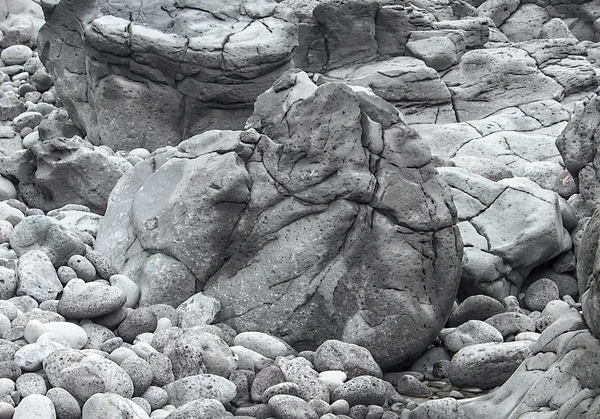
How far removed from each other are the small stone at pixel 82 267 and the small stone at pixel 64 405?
1.97 meters

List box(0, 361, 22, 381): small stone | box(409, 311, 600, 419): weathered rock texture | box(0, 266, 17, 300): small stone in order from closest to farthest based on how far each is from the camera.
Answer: box(409, 311, 600, 419): weathered rock texture < box(0, 361, 22, 381): small stone < box(0, 266, 17, 300): small stone

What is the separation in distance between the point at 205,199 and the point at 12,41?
9.27m

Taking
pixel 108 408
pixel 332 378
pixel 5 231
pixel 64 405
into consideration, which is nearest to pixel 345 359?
pixel 332 378

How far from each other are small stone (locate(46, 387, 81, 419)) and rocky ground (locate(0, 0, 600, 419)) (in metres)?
0.01

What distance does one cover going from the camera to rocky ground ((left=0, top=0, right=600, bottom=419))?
4633 millimetres

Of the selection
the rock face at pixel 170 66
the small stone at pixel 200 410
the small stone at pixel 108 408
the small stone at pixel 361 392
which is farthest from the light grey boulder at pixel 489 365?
the rock face at pixel 170 66

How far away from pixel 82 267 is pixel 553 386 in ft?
11.0

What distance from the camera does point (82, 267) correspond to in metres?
6.32

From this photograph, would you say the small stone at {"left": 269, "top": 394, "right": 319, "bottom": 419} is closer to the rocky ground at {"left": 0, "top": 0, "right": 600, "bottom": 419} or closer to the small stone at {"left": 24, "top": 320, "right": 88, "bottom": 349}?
the rocky ground at {"left": 0, "top": 0, "right": 600, "bottom": 419}

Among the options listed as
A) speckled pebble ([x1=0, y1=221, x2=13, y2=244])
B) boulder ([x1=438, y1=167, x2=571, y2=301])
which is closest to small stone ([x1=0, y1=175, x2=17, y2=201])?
speckled pebble ([x1=0, y1=221, x2=13, y2=244])

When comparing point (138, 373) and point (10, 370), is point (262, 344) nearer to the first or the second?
point (138, 373)

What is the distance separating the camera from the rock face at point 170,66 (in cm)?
1023

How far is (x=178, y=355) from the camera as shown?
5215 millimetres

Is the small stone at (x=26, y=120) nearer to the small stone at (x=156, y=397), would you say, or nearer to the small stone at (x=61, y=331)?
the small stone at (x=61, y=331)
